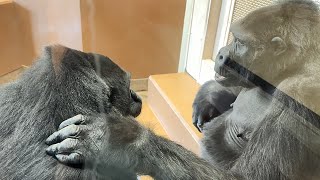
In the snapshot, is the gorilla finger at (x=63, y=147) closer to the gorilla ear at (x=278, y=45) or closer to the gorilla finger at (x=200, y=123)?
the gorilla ear at (x=278, y=45)

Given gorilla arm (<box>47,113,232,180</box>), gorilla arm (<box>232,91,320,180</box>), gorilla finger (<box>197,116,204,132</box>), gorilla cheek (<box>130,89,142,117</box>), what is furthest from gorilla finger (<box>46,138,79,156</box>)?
gorilla finger (<box>197,116,204,132</box>)

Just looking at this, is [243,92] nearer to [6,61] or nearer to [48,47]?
[48,47]

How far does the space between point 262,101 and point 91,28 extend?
2.40 feet

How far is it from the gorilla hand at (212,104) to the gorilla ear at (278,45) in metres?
0.40

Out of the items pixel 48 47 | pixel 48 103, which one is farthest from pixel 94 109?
pixel 48 47

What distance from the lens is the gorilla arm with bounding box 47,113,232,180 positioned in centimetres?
75

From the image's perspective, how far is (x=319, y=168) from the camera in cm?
101

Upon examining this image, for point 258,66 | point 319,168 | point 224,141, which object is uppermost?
point 258,66

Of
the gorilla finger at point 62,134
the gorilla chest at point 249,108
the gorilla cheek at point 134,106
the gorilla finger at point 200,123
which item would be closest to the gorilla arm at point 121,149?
the gorilla finger at point 62,134

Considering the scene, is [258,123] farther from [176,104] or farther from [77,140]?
[176,104]

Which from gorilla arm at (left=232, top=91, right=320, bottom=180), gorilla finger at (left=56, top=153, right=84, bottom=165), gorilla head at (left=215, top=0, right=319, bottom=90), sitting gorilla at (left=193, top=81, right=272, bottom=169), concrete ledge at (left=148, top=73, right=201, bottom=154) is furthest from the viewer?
concrete ledge at (left=148, top=73, right=201, bottom=154)

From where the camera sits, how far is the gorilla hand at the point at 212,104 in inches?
60.7

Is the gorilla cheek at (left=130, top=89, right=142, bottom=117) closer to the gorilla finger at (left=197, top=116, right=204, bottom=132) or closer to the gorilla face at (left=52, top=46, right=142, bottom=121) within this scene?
the gorilla face at (left=52, top=46, right=142, bottom=121)

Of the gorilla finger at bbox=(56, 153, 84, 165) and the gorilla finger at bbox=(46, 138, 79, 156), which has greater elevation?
the gorilla finger at bbox=(46, 138, 79, 156)
